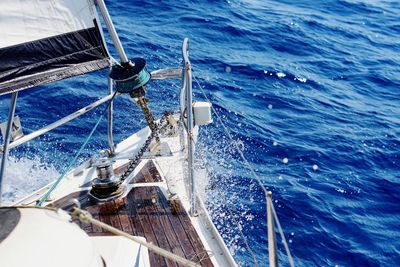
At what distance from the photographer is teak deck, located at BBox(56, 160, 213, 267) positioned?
5.70 meters

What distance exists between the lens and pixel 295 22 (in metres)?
19.4

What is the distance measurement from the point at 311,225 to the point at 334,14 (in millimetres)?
14449

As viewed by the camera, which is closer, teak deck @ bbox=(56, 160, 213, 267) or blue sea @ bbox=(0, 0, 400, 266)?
teak deck @ bbox=(56, 160, 213, 267)

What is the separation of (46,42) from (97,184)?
2.31 metres

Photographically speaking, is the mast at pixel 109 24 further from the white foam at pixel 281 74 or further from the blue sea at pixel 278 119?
the white foam at pixel 281 74

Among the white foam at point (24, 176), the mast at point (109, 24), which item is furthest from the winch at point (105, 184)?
the white foam at point (24, 176)

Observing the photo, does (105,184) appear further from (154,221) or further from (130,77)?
(130,77)

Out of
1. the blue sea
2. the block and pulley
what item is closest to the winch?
the block and pulley

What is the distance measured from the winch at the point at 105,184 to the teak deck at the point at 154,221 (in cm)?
11

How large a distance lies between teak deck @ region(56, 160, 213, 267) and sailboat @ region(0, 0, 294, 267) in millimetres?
13

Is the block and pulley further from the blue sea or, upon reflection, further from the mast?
the blue sea

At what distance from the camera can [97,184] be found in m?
6.59

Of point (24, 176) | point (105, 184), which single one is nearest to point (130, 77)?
point (105, 184)

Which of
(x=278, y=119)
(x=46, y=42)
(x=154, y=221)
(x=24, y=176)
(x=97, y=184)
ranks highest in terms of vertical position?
(x=46, y=42)
